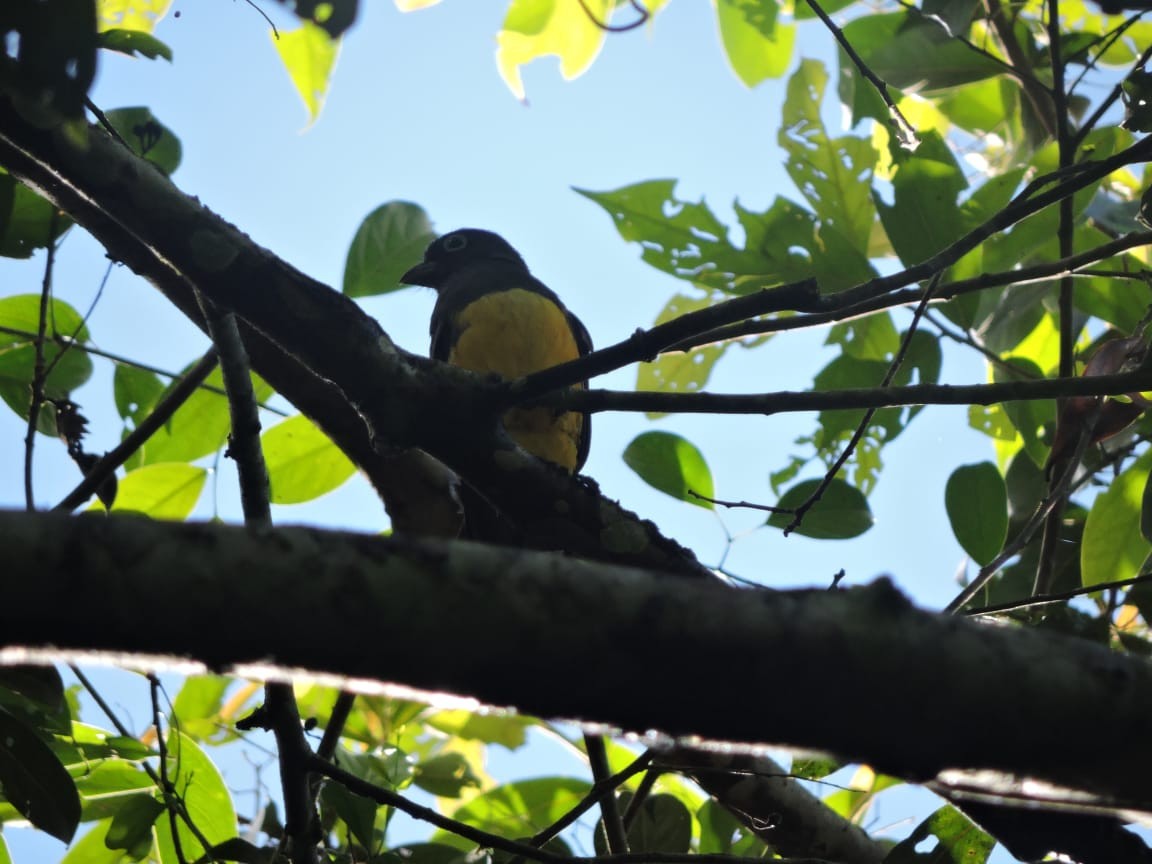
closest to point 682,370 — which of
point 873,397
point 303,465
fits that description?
point 303,465

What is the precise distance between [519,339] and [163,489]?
163cm

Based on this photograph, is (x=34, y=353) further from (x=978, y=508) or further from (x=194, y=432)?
(x=978, y=508)

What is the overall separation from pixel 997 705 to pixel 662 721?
0.85 feet

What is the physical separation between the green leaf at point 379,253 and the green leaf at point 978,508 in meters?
1.48

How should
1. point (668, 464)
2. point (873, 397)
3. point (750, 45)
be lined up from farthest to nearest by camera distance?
point (750, 45), point (668, 464), point (873, 397)

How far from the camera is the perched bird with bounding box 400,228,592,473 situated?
12.9 ft

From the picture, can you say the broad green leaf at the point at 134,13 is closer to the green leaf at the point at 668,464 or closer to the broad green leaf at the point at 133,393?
the broad green leaf at the point at 133,393

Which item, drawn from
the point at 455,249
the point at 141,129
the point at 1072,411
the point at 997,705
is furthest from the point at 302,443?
the point at 455,249

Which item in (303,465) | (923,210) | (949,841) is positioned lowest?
(949,841)

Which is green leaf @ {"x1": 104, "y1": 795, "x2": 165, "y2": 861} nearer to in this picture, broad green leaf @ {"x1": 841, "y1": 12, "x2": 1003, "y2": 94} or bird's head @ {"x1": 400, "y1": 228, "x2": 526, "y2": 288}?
broad green leaf @ {"x1": 841, "y1": 12, "x2": 1003, "y2": 94}

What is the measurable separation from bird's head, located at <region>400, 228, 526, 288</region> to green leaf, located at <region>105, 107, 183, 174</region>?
2373 mm

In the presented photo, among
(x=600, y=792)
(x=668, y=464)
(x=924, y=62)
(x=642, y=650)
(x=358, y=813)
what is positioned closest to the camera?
(x=642, y=650)

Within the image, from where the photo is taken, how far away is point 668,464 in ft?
8.67

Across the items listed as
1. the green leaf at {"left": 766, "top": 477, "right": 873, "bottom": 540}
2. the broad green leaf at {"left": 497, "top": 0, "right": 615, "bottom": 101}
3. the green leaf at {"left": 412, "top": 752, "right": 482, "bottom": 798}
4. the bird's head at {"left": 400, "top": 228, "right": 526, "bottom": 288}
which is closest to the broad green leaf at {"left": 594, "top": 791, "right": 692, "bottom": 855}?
the green leaf at {"left": 412, "top": 752, "right": 482, "bottom": 798}
